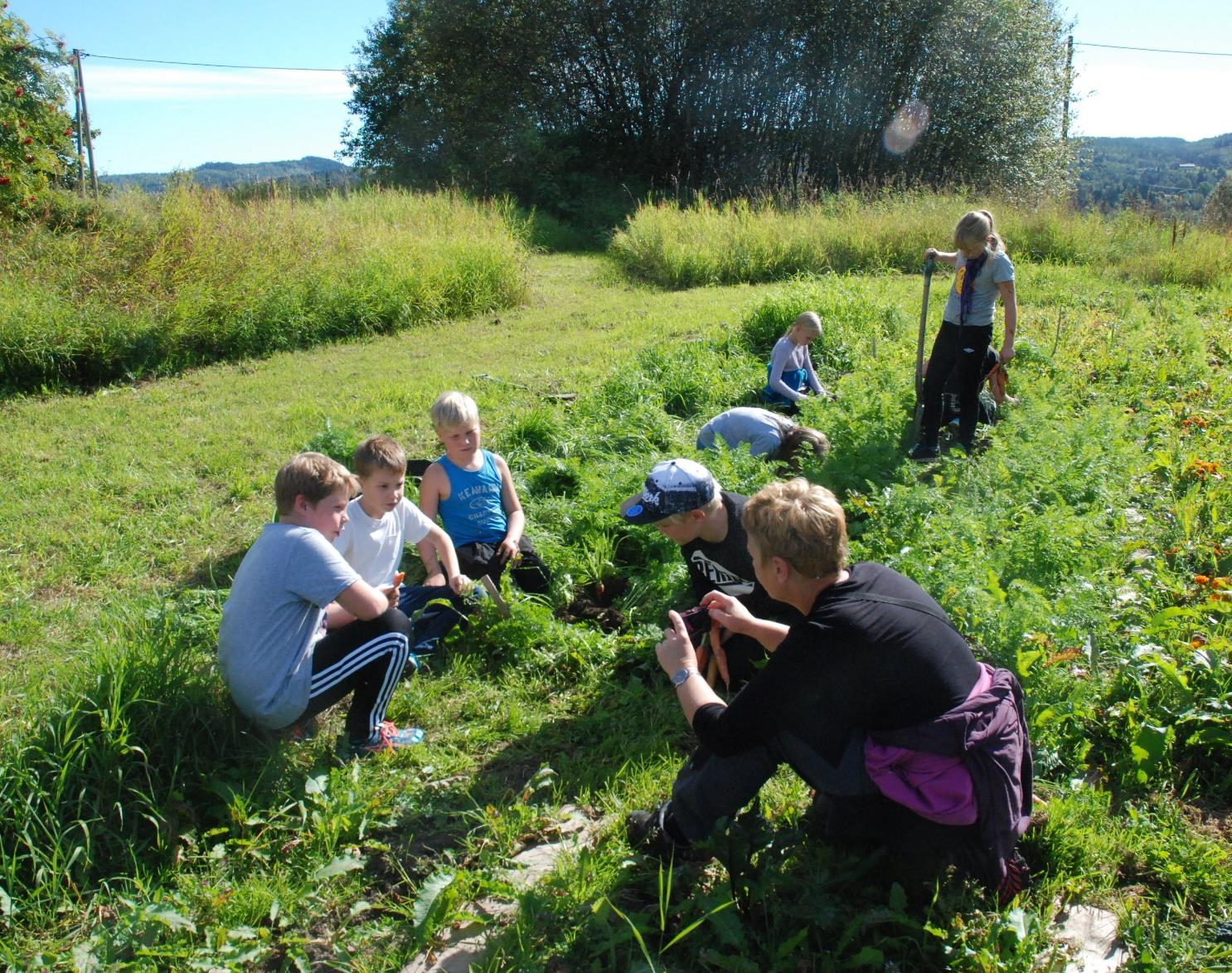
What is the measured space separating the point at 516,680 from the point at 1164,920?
252 cm

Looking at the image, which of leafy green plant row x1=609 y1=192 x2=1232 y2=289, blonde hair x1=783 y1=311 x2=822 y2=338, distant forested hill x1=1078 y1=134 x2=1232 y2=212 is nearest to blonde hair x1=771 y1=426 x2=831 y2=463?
blonde hair x1=783 y1=311 x2=822 y2=338

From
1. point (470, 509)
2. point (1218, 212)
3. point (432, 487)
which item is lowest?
point (470, 509)

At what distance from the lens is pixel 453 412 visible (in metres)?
4.62

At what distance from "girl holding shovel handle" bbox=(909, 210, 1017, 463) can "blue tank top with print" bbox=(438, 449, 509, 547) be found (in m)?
3.26

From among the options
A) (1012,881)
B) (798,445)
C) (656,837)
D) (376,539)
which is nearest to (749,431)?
(798,445)

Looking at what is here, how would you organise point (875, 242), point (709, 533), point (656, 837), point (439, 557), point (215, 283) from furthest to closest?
point (875, 242)
point (215, 283)
point (439, 557)
point (709, 533)
point (656, 837)

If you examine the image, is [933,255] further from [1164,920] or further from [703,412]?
[1164,920]

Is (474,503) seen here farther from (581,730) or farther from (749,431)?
(749,431)

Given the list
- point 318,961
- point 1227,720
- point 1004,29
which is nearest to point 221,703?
point 318,961

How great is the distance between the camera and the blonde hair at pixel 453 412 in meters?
4.63

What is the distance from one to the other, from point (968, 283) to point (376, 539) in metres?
4.32

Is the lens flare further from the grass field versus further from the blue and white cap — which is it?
the blue and white cap

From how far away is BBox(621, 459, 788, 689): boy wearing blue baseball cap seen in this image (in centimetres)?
348

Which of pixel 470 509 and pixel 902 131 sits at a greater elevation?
pixel 902 131
